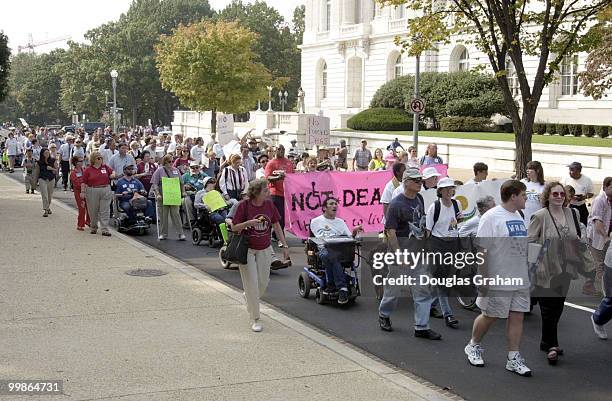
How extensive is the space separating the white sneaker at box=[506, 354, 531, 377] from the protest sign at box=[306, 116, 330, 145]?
1752cm

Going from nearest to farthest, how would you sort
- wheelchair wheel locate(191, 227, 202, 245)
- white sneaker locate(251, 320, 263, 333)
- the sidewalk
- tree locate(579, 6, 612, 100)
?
the sidewalk < white sneaker locate(251, 320, 263, 333) < wheelchair wheel locate(191, 227, 202, 245) < tree locate(579, 6, 612, 100)

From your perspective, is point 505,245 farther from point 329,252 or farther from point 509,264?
point 329,252

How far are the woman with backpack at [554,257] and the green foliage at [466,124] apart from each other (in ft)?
Answer: 125

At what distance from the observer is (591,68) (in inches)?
1511

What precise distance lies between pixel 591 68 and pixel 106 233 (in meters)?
28.6

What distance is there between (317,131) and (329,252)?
14.8 m

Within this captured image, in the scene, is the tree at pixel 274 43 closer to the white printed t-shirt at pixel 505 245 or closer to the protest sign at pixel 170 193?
the protest sign at pixel 170 193

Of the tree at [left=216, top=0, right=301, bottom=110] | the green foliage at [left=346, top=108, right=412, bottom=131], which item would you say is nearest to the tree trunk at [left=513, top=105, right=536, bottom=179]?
the green foliage at [left=346, top=108, right=412, bottom=131]

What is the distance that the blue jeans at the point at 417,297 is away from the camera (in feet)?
28.4

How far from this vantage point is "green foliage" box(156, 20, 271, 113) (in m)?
55.3

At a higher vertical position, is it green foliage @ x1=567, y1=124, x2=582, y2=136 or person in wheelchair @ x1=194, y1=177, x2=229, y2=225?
green foliage @ x1=567, y1=124, x2=582, y2=136

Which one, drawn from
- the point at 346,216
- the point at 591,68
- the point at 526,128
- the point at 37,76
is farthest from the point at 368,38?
the point at 37,76

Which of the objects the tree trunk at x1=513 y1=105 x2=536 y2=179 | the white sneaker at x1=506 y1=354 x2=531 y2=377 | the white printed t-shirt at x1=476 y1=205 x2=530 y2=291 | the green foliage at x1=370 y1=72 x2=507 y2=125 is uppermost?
the green foliage at x1=370 y1=72 x2=507 y2=125

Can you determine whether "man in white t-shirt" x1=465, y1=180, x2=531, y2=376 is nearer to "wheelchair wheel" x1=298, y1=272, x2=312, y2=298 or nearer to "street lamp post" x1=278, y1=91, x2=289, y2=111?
"wheelchair wheel" x1=298, y1=272, x2=312, y2=298
